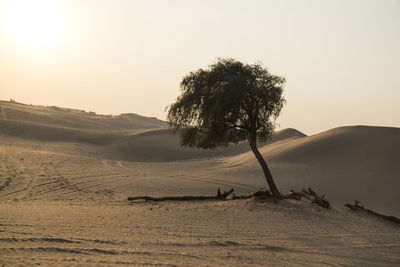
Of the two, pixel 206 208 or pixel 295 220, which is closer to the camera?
pixel 295 220

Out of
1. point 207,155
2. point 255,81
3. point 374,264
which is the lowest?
point 374,264

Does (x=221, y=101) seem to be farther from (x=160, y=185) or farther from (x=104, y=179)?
(x=104, y=179)

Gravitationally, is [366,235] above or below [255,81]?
below

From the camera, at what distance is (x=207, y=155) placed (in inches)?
1608

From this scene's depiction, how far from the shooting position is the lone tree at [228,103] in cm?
1449

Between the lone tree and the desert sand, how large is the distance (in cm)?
275

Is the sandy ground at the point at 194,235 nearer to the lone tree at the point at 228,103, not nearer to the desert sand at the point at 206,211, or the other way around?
the desert sand at the point at 206,211

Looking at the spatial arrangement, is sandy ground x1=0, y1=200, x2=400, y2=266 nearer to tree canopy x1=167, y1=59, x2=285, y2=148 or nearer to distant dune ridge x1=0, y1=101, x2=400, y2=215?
tree canopy x1=167, y1=59, x2=285, y2=148

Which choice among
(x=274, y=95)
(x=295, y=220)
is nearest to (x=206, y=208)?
(x=295, y=220)

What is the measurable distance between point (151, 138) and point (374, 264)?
37546mm

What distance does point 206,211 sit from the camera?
1325 cm

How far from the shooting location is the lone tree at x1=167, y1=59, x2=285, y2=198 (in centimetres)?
1449

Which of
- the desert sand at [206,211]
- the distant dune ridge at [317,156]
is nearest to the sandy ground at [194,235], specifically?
the desert sand at [206,211]

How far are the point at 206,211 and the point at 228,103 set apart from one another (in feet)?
12.5
